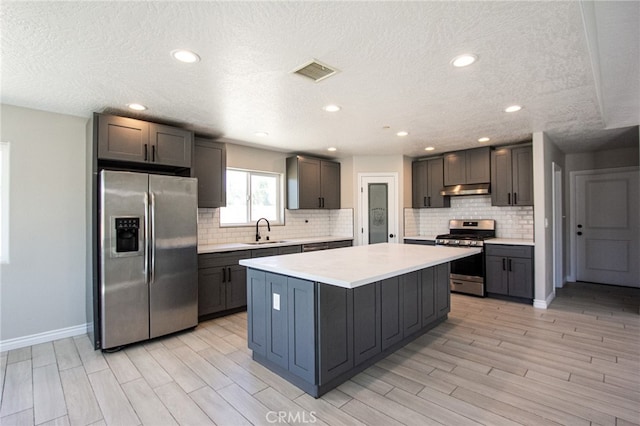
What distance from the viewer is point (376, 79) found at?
2496mm

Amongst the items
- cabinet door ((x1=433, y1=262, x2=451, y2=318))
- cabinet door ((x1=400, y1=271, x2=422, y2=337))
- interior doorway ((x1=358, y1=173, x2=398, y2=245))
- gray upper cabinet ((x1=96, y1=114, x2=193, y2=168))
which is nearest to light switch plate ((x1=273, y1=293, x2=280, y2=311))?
cabinet door ((x1=400, y1=271, x2=422, y2=337))

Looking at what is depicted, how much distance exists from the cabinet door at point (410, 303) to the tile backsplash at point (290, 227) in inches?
105

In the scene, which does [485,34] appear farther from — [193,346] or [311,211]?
[311,211]

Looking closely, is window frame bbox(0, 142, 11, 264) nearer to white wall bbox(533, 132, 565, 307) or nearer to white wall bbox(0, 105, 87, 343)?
white wall bbox(0, 105, 87, 343)

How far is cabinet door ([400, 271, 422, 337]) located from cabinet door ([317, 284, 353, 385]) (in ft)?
2.56

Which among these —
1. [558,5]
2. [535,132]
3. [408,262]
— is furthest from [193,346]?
[535,132]

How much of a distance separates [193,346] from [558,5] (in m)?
3.74

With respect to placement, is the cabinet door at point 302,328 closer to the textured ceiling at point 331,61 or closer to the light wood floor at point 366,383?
the light wood floor at point 366,383

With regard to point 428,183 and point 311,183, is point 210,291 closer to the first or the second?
point 311,183

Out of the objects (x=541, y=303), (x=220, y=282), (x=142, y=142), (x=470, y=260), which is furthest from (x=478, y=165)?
(x=142, y=142)

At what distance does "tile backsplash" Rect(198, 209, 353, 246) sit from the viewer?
4.45m

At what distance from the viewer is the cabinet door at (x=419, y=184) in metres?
5.79

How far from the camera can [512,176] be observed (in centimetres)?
479

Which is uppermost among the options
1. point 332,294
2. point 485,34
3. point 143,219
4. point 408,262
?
point 485,34
